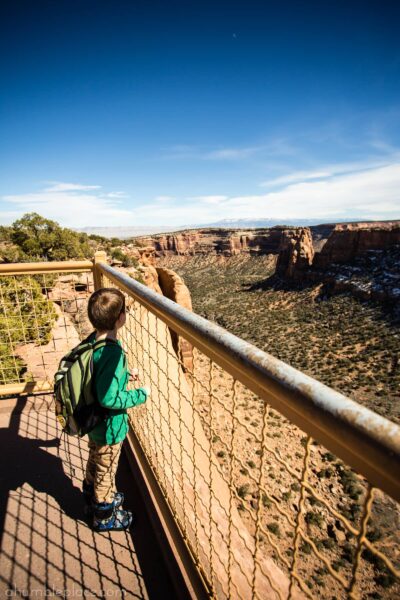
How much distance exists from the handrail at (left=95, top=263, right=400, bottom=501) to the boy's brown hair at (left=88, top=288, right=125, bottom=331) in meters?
0.94

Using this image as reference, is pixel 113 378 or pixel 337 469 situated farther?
pixel 337 469

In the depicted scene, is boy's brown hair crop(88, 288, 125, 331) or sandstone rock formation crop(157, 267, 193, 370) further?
sandstone rock formation crop(157, 267, 193, 370)

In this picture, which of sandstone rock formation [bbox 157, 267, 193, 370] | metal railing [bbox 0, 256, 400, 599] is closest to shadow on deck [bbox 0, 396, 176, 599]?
metal railing [bbox 0, 256, 400, 599]

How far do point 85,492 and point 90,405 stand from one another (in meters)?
0.99

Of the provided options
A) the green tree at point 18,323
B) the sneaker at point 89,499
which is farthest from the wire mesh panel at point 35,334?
the sneaker at point 89,499

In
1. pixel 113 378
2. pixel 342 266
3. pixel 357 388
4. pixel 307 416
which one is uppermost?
pixel 307 416

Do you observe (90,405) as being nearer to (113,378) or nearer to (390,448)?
(113,378)

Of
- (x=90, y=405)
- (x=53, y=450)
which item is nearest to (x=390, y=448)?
(x=90, y=405)

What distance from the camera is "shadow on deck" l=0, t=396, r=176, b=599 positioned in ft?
6.99

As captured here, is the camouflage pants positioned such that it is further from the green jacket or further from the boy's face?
the boy's face

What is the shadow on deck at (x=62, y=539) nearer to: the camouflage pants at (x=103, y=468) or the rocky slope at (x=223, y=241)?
the camouflage pants at (x=103, y=468)

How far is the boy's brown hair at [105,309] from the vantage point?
2.12 m

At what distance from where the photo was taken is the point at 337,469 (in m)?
13.3

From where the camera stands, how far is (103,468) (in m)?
2.45
